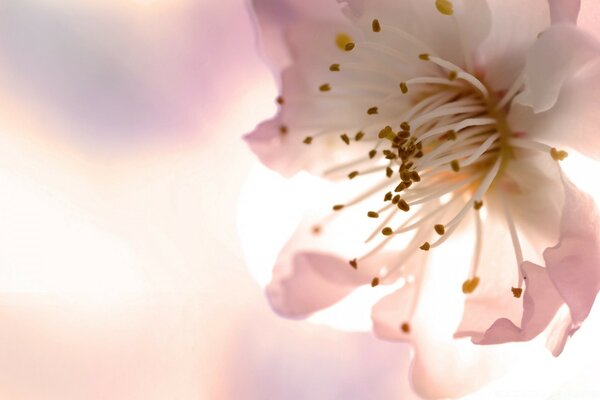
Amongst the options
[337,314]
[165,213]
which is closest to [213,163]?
[165,213]

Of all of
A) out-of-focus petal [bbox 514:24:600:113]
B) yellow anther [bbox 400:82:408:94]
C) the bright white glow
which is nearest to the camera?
out-of-focus petal [bbox 514:24:600:113]

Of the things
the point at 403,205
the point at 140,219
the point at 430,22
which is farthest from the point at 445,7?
the point at 140,219

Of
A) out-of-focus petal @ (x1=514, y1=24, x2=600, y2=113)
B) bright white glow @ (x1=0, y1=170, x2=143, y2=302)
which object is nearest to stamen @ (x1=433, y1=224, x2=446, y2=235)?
out-of-focus petal @ (x1=514, y1=24, x2=600, y2=113)

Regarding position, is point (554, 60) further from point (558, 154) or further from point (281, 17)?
point (281, 17)

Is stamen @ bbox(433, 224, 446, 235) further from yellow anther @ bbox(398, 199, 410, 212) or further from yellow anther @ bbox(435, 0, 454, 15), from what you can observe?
yellow anther @ bbox(435, 0, 454, 15)

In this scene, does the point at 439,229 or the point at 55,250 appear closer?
the point at 439,229

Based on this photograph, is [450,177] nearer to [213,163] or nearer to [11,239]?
[213,163]
